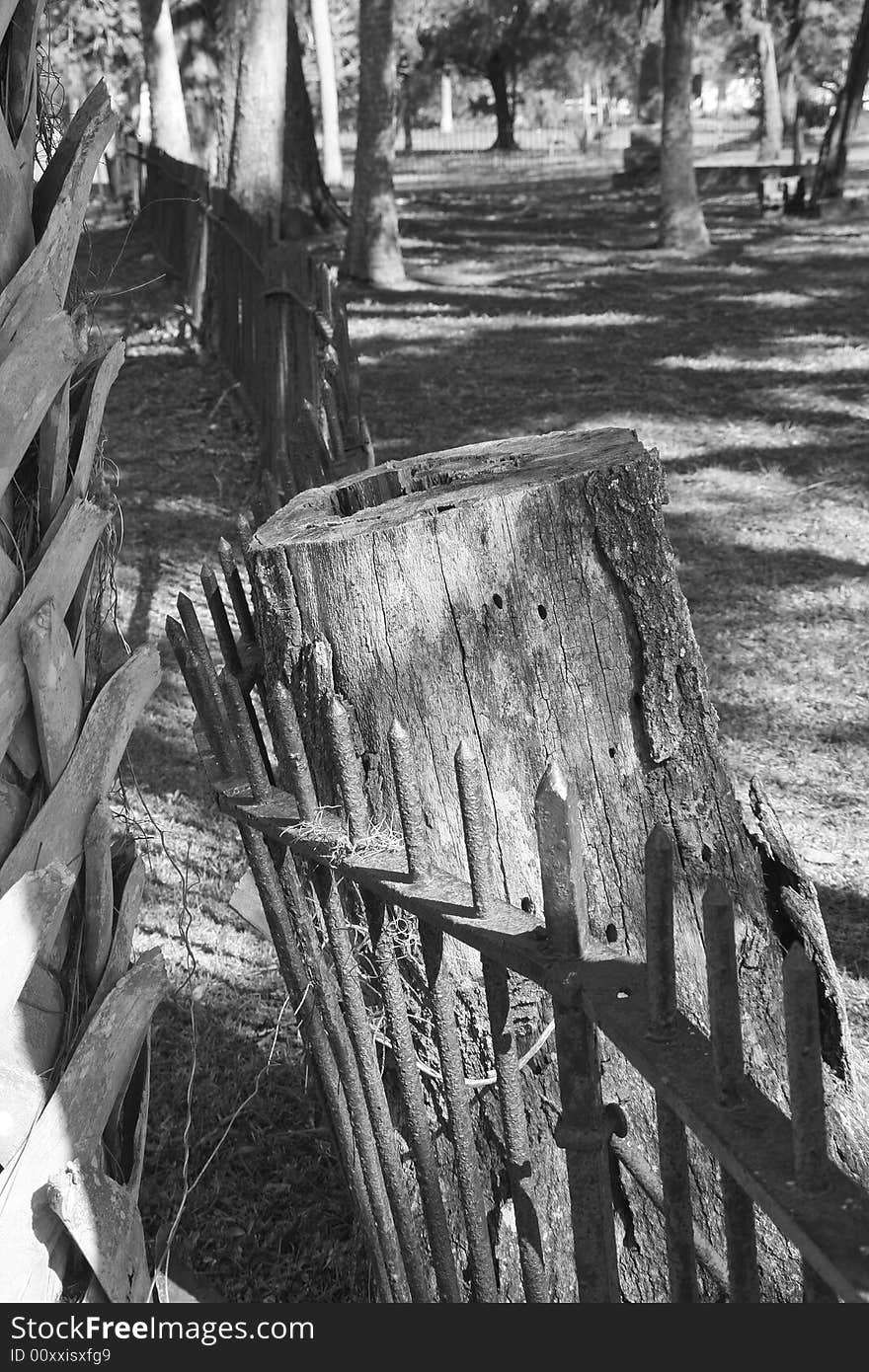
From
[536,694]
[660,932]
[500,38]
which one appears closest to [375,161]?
[536,694]

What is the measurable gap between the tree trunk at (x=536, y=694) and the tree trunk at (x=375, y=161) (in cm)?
1331

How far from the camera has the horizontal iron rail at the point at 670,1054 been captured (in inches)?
48.1

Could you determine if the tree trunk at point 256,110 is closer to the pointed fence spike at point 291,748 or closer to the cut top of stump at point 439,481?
the cut top of stump at point 439,481

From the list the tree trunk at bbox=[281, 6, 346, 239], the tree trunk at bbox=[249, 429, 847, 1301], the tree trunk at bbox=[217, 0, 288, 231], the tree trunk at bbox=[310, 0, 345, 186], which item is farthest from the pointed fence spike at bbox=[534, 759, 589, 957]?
the tree trunk at bbox=[310, 0, 345, 186]

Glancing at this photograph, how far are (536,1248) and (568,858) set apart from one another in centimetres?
85

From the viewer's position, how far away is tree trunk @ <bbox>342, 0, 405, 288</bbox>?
47.9 feet

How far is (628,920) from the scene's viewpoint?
7.56 feet

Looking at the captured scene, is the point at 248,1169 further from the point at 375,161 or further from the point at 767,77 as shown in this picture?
the point at 767,77

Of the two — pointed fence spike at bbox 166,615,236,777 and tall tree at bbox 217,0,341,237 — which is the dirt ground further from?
tall tree at bbox 217,0,341,237

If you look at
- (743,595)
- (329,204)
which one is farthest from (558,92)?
(743,595)

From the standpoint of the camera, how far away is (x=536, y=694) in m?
2.22

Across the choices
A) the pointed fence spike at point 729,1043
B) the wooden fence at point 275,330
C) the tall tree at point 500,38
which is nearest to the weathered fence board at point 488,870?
the pointed fence spike at point 729,1043

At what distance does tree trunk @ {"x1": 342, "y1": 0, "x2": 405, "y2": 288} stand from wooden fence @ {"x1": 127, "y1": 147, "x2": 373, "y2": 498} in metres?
1.86

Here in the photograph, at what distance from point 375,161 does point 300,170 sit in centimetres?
593
